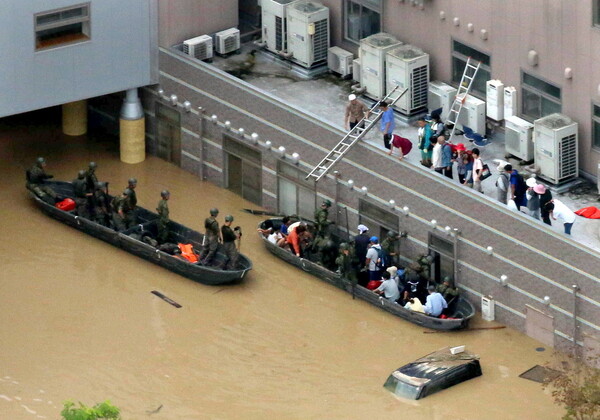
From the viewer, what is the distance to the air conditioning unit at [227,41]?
4803cm

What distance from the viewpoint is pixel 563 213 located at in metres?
39.3

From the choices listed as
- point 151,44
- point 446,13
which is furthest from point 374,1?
point 151,44

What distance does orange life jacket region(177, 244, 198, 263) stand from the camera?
1708 inches

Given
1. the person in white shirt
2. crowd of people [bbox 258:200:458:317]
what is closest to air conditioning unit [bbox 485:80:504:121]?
crowd of people [bbox 258:200:458:317]

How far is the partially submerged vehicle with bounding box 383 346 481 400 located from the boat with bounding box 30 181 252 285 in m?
5.41

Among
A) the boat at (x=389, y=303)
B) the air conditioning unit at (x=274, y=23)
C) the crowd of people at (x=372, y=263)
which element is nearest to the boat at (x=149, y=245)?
the boat at (x=389, y=303)

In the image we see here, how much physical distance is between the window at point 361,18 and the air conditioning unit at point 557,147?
248 inches

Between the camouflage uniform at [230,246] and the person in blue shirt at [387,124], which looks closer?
the camouflage uniform at [230,246]

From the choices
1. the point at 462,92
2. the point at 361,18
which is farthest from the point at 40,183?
the point at 462,92

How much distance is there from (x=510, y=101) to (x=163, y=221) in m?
8.50

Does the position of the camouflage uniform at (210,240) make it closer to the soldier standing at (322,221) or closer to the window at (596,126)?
the soldier standing at (322,221)

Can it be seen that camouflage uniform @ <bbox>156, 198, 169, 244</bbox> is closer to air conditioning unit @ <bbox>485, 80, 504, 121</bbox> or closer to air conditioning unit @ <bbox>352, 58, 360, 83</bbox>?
air conditioning unit @ <bbox>352, 58, 360, 83</bbox>

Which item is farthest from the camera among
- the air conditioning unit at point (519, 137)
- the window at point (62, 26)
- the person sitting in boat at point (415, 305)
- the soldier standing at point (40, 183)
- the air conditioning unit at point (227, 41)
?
the air conditioning unit at point (227, 41)

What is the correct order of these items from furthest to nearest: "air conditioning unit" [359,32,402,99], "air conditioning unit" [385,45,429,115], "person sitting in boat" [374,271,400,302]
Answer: "air conditioning unit" [359,32,402,99] → "air conditioning unit" [385,45,429,115] → "person sitting in boat" [374,271,400,302]
